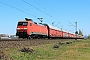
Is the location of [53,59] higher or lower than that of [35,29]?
lower

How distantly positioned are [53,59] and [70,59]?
1191 mm

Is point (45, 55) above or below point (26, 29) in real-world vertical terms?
below

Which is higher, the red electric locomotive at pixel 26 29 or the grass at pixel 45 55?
the red electric locomotive at pixel 26 29

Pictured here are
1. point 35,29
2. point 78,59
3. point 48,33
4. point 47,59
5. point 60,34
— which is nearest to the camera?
point 47,59

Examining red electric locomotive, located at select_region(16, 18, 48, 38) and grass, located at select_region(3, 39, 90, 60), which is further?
red electric locomotive, located at select_region(16, 18, 48, 38)

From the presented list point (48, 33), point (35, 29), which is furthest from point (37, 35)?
point (48, 33)

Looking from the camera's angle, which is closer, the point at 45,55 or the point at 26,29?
the point at 45,55

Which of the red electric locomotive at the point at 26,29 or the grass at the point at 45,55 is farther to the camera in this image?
the red electric locomotive at the point at 26,29

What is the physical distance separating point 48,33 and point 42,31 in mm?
8419

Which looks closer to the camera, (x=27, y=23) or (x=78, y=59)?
(x=78, y=59)

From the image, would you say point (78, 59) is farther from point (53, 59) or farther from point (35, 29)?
point (35, 29)

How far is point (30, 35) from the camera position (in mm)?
38188

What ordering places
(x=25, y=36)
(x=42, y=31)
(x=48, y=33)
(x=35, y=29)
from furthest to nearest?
(x=48, y=33)
(x=42, y=31)
(x=35, y=29)
(x=25, y=36)

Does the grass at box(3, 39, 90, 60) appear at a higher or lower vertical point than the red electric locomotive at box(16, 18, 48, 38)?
lower
